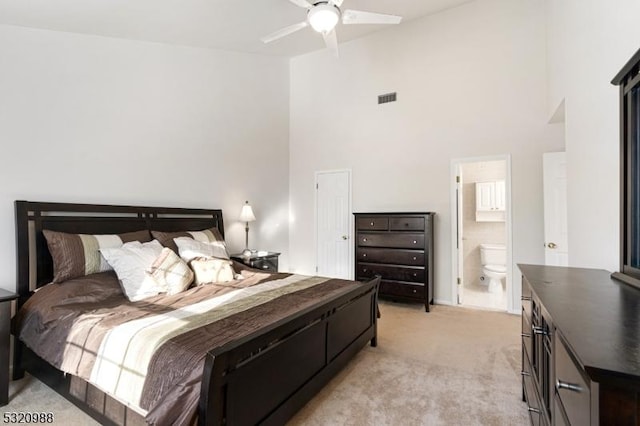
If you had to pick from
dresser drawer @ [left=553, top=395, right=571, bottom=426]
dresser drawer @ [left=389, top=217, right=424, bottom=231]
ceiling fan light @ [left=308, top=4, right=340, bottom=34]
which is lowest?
dresser drawer @ [left=553, top=395, right=571, bottom=426]

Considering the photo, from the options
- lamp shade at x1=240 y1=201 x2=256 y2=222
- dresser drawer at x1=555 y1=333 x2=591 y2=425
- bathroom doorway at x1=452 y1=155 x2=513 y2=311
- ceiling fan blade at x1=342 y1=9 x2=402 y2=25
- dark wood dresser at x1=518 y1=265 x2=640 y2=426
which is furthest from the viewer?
bathroom doorway at x1=452 y1=155 x2=513 y2=311

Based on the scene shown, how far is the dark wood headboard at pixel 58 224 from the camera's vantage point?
2525 millimetres

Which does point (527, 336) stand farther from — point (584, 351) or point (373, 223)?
point (373, 223)

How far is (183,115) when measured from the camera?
387cm

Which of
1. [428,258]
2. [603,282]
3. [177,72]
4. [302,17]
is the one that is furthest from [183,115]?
[603,282]

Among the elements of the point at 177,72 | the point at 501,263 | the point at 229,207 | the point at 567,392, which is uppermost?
the point at 177,72

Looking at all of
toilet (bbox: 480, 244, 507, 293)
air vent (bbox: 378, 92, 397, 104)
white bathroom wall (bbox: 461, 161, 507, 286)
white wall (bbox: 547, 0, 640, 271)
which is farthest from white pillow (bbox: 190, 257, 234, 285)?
white bathroom wall (bbox: 461, 161, 507, 286)

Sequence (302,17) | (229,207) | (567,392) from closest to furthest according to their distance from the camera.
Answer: (567,392) → (302,17) → (229,207)

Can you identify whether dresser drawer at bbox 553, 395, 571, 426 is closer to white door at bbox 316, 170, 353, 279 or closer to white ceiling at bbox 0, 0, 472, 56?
white ceiling at bbox 0, 0, 472, 56

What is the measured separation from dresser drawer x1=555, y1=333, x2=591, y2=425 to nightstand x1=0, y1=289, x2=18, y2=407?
3.02 meters

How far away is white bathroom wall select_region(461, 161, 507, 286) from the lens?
226 inches

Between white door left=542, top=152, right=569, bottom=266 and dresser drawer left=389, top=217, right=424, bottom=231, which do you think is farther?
dresser drawer left=389, top=217, right=424, bottom=231

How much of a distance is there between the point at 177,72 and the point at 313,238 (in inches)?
126

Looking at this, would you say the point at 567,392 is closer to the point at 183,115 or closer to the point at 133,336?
the point at 133,336
